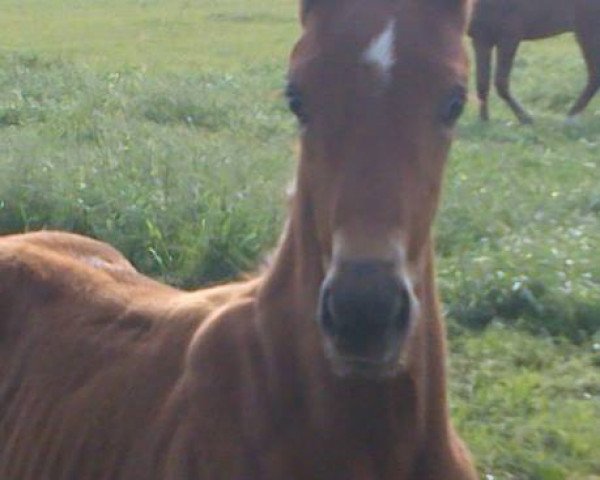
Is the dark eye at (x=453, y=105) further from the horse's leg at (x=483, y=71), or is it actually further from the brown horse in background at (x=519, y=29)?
the brown horse in background at (x=519, y=29)

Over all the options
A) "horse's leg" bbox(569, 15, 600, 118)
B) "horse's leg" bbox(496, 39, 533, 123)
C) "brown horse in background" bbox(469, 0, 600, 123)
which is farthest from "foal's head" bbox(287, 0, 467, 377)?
"horse's leg" bbox(569, 15, 600, 118)

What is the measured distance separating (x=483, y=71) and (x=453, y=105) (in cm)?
1268

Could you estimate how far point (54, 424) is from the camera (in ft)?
13.6

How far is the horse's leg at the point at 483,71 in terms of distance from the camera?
15219 millimetres

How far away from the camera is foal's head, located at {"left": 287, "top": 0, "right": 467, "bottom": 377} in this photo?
3.01m

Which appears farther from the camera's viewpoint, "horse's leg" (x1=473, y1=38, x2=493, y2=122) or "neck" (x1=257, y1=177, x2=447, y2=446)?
"horse's leg" (x1=473, y1=38, x2=493, y2=122)

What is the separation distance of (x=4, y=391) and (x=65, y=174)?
4.87 metres

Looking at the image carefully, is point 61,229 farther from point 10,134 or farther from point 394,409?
point 394,409

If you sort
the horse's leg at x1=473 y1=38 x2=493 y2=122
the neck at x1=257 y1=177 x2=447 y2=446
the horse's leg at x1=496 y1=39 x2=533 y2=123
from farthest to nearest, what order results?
the horse's leg at x1=496 y1=39 x2=533 y2=123 → the horse's leg at x1=473 y1=38 x2=493 y2=122 → the neck at x1=257 y1=177 x2=447 y2=446

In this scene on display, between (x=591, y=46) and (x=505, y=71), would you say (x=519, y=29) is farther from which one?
(x=591, y=46)

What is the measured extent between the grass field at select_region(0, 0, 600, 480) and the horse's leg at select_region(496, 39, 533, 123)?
20 centimetres

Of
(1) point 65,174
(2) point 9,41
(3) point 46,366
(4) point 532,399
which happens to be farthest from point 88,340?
(2) point 9,41

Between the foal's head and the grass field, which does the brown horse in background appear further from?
the foal's head

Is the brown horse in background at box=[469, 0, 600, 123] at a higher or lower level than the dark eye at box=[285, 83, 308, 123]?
lower
